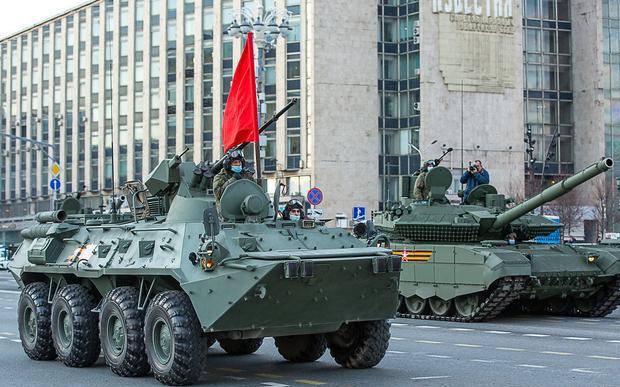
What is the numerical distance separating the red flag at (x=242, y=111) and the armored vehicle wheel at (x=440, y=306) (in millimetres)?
9578

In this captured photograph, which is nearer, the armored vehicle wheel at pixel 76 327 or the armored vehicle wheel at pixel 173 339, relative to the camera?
the armored vehicle wheel at pixel 173 339

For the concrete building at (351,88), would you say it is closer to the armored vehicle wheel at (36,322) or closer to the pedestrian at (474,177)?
the pedestrian at (474,177)

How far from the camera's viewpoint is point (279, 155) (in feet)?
207

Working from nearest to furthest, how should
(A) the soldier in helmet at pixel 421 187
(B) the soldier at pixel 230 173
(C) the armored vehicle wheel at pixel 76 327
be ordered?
(B) the soldier at pixel 230 173
(C) the armored vehicle wheel at pixel 76 327
(A) the soldier in helmet at pixel 421 187

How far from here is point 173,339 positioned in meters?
12.7

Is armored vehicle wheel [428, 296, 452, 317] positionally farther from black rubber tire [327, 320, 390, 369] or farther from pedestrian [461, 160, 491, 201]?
black rubber tire [327, 320, 390, 369]

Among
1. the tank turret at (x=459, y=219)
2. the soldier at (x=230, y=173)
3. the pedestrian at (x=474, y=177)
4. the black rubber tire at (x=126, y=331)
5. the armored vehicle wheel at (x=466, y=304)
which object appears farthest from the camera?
the pedestrian at (x=474, y=177)

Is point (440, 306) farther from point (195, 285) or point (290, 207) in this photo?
point (195, 285)

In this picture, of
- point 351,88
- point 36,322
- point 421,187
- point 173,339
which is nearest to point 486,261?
point 421,187

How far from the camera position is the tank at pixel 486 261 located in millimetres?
23359

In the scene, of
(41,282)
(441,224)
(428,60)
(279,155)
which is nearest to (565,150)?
(428,60)

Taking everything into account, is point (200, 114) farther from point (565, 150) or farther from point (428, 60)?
point (565, 150)

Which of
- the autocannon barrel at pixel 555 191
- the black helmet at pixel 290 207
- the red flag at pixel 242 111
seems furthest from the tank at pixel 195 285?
the autocannon barrel at pixel 555 191

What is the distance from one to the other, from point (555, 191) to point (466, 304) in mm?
3405
